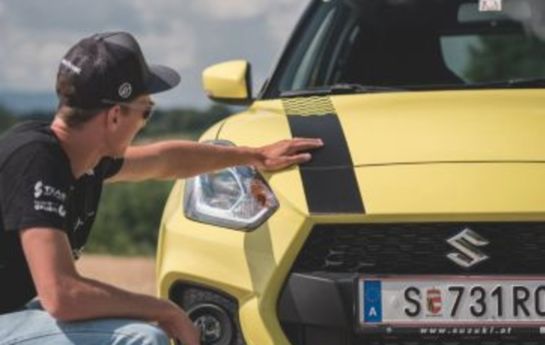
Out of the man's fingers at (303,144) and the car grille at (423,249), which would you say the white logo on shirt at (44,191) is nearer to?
the car grille at (423,249)

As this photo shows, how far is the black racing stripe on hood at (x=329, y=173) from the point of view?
3.41 m

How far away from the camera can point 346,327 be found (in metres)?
3.37

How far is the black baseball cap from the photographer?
3107 mm

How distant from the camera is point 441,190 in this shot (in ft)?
11.3

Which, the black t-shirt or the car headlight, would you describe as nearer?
the black t-shirt

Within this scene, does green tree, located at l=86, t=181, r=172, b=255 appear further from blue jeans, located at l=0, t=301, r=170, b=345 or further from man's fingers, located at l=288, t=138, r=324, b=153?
blue jeans, located at l=0, t=301, r=170, b=345

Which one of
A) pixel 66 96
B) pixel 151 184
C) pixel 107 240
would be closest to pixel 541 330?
pixel 66 96

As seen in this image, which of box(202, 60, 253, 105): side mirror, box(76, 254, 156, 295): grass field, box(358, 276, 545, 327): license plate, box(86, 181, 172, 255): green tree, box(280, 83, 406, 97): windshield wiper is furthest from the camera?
box(86, 181, 172, 255): green tree

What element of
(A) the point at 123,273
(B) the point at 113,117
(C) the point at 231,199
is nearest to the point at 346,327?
(C) the point at 231,199

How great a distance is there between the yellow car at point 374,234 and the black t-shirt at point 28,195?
18.5 inches

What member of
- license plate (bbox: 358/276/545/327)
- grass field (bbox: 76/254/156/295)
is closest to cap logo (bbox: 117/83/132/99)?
license plate (bbox: 358/276/545/327)

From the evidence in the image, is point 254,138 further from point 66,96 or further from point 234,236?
point 66,96

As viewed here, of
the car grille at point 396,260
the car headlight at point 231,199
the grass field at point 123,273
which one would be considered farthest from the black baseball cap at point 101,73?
the grass field at point 123,273

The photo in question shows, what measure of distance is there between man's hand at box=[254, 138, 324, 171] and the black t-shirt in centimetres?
58
